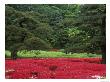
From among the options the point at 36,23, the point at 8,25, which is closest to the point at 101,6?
the point at 36,23

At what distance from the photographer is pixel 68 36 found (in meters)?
9.80

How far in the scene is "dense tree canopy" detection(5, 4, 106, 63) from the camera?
31.2ft

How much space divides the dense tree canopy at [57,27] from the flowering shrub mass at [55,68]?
→ 0.30 m

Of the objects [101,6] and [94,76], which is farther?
[101,6]

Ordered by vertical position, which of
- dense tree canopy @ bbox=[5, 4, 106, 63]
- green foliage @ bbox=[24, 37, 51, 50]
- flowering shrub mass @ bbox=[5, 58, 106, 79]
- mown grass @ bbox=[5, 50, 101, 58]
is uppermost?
dense tree canopy @ bbox=[5, 4, 106, 63]

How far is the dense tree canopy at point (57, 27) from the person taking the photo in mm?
9508

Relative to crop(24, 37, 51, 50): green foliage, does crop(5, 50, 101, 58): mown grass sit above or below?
below

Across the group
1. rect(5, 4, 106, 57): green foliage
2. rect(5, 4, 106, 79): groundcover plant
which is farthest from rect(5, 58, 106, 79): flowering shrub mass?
rect(5, 4, 106, 57): green foliage

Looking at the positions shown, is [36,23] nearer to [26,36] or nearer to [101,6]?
[26,36]

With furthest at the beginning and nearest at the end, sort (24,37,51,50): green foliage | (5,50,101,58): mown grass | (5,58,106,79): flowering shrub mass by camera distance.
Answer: (5,50,101,58): mown grass < (24,37,51,50): green foliage < (5,58,106,79): flowering shrub mass

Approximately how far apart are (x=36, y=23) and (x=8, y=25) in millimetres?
675

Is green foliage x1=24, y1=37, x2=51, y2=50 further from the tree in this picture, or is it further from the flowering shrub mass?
the tree

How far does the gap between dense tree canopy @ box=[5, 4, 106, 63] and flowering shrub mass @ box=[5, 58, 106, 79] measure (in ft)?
0.97

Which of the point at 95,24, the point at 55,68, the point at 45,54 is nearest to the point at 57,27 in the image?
the point at 45,54
